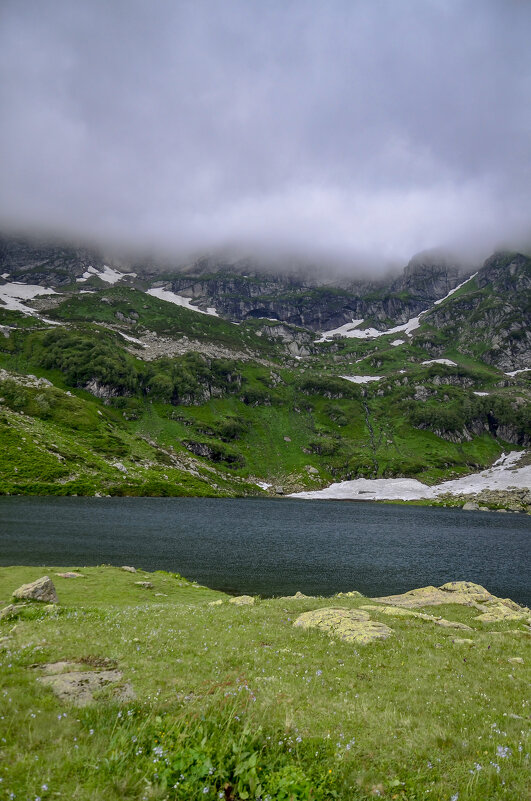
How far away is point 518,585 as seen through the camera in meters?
57.2

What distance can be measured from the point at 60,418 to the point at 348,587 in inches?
7275

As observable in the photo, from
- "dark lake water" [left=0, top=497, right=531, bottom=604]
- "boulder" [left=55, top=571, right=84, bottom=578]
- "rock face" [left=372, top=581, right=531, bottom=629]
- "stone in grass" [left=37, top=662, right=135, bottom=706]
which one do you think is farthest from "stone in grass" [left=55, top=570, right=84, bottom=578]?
"stone in grass" [left=37, top=662, right=135, bottom=706]

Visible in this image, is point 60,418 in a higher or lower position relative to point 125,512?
higher

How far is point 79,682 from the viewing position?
10664mm

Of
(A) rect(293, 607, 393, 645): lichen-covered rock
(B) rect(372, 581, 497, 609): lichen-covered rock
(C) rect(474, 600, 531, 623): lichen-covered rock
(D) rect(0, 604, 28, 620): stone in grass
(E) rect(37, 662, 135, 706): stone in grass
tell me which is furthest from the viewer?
(B) rect(372, 581, 497, 609): lichen-covered rock

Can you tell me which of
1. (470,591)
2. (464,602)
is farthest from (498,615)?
(470,591)

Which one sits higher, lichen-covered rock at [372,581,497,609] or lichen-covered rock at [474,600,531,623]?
lichen-covered rock at [474,600,531,623]

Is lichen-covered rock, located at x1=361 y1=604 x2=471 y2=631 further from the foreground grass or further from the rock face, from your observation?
the foreground grass

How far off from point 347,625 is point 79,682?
50.4 ft

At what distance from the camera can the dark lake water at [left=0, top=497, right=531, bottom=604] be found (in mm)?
53125

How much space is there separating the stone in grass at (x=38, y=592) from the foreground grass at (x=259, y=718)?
6643 millimetres

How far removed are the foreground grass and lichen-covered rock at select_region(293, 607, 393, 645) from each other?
97 centimetres

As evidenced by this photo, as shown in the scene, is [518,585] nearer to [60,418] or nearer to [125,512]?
[125,512]

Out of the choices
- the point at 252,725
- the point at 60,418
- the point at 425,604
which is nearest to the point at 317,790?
the point at 252,725
